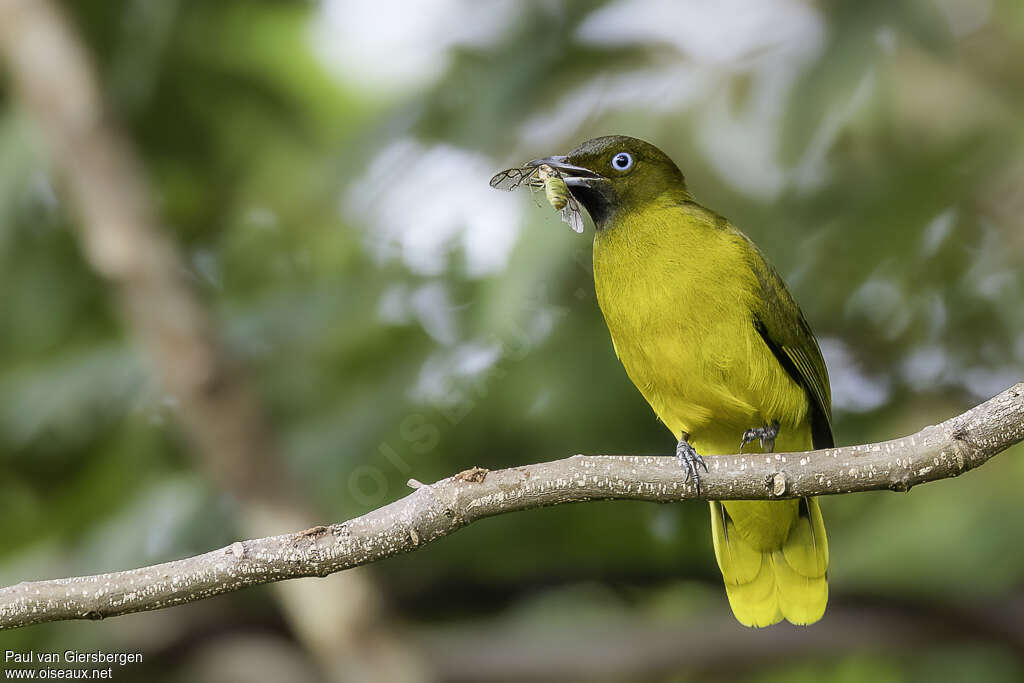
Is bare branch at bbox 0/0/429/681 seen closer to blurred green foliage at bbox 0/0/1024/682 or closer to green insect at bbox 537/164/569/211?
blurred green foliage at bbox 0/0/1024/682

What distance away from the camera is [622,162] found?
14.5ft

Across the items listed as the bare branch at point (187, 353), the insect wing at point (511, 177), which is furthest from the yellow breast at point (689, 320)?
the bare branch at point (187, 353)

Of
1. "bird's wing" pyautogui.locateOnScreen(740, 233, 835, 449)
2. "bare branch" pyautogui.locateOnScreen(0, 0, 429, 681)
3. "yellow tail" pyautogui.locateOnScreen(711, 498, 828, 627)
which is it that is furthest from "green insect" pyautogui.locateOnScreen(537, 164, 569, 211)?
"bare branch" pyautogui.locateOnScreen(0, 0, 429, 681)

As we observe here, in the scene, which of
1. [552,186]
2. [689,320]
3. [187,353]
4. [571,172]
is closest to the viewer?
[689,320]

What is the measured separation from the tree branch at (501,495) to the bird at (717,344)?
75cm

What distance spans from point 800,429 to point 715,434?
0.38 metres

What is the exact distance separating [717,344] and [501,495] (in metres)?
1.36

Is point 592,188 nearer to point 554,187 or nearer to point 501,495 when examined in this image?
point 554,187

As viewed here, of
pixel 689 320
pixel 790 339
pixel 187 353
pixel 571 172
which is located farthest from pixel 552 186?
pixel 187 353

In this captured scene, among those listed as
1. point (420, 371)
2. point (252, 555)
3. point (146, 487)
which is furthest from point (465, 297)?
point (252, 555)

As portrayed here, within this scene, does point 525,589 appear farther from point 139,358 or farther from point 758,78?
point 758,78

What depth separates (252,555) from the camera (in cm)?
290

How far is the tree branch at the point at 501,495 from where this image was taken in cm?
286

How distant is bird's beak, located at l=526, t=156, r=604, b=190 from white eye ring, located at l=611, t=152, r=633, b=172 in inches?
3.0
